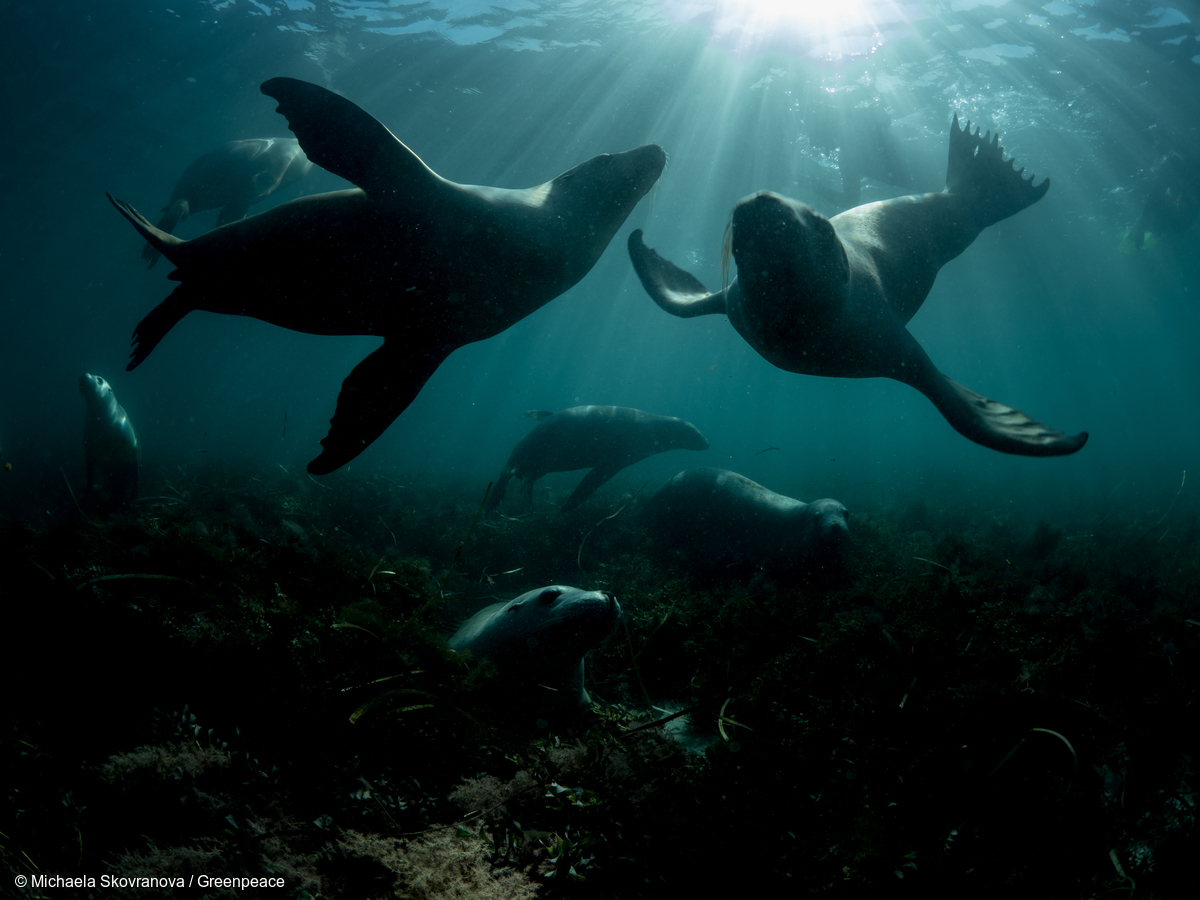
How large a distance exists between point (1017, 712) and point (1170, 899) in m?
0.55

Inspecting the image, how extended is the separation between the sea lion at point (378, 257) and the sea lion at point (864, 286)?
128 cm

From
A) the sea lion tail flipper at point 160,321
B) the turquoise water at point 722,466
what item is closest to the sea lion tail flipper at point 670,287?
the turquoise water at point 722,466

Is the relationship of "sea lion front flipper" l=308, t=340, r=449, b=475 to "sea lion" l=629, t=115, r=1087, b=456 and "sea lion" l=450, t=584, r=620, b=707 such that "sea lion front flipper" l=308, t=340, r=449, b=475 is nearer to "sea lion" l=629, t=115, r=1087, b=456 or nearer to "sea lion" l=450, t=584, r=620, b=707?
"sea lion" l=450, t=584, r=620, b=707

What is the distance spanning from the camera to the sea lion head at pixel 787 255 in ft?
7.59

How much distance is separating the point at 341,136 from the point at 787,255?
238cm

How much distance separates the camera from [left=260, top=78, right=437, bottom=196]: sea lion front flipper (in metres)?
2.57

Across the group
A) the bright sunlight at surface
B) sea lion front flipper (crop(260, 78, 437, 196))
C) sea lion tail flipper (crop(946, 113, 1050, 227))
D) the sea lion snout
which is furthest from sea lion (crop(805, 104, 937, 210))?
sea lion front flipper (crop(260, 78, 437, 196))

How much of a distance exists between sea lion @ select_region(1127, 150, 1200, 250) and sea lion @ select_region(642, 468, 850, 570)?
2058cm

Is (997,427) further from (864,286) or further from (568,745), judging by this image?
(568,745)

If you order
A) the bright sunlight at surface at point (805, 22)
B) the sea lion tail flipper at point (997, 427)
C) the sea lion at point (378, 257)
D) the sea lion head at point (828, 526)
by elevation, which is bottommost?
the sea lion head at point (828, 526)

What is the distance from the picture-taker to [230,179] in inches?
403

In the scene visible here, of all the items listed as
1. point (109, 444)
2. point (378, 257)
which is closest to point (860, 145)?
point (378, 257)

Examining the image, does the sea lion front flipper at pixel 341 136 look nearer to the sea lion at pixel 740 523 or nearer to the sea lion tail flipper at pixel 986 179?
the sea lion at pixel 740 523

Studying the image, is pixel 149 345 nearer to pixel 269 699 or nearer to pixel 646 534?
pixel 269 699
